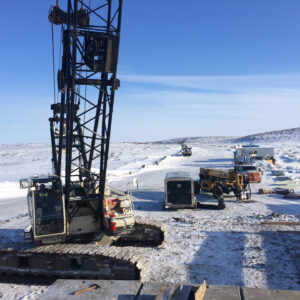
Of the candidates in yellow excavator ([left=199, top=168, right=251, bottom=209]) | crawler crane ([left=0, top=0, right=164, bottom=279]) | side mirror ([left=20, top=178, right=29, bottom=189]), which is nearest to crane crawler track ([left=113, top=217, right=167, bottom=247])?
crawler crane ([left=0, top=0, right=164, bottom=279])

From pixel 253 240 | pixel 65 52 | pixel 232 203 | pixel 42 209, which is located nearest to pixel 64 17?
pixel 65 52

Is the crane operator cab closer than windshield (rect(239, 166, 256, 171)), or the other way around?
the crane operator cab

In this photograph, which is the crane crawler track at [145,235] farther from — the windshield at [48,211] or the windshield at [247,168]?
the windshield at [247,168]

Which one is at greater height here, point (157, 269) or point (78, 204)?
point (78, 204)

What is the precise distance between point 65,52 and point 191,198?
10599 millimetres

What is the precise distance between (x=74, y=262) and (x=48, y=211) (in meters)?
1.70

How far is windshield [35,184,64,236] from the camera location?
9406 mm

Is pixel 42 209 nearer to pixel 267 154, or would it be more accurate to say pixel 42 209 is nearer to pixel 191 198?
pixel 191 198

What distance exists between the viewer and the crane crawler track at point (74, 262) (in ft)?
27.5

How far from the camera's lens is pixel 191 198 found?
698 inches

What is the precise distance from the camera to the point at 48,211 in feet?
31.2

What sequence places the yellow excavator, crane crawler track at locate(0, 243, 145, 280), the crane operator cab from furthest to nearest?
the yellow excavator → the crane operator cab → crane crawler track at locate(0, 243, 145, 280)

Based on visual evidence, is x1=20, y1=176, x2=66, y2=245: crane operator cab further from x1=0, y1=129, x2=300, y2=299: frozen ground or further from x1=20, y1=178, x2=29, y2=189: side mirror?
x1=0, y1=129, x2=300, y2=299: frozen ground

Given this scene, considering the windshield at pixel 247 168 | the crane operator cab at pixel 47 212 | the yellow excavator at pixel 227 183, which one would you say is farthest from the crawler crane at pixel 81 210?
the windshield at pixel 247 168
